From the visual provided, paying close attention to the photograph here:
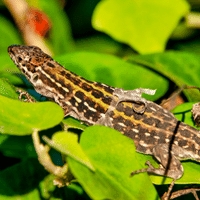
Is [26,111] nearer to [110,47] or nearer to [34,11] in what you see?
[34,11]

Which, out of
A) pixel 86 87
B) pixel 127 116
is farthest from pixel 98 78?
pixel 127 116

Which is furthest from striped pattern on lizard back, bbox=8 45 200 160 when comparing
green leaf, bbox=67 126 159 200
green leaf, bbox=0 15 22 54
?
green leaf, bbox=0 15 22 54

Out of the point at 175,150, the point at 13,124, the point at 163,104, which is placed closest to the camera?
the point at 13,124

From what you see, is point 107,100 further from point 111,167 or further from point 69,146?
point 69,146

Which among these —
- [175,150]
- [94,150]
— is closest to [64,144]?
[94,150]

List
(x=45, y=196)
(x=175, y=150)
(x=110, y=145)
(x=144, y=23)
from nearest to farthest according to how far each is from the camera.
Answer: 1. (x=110, y=145)
2. (x=45, y=196)
3. (x=175, y=150)
4. (x=144, y=23)

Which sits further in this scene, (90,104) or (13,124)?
(90,104)

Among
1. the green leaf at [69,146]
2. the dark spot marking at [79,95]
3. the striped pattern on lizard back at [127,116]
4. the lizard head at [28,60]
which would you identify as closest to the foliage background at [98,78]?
the green leaf at [69,146]
